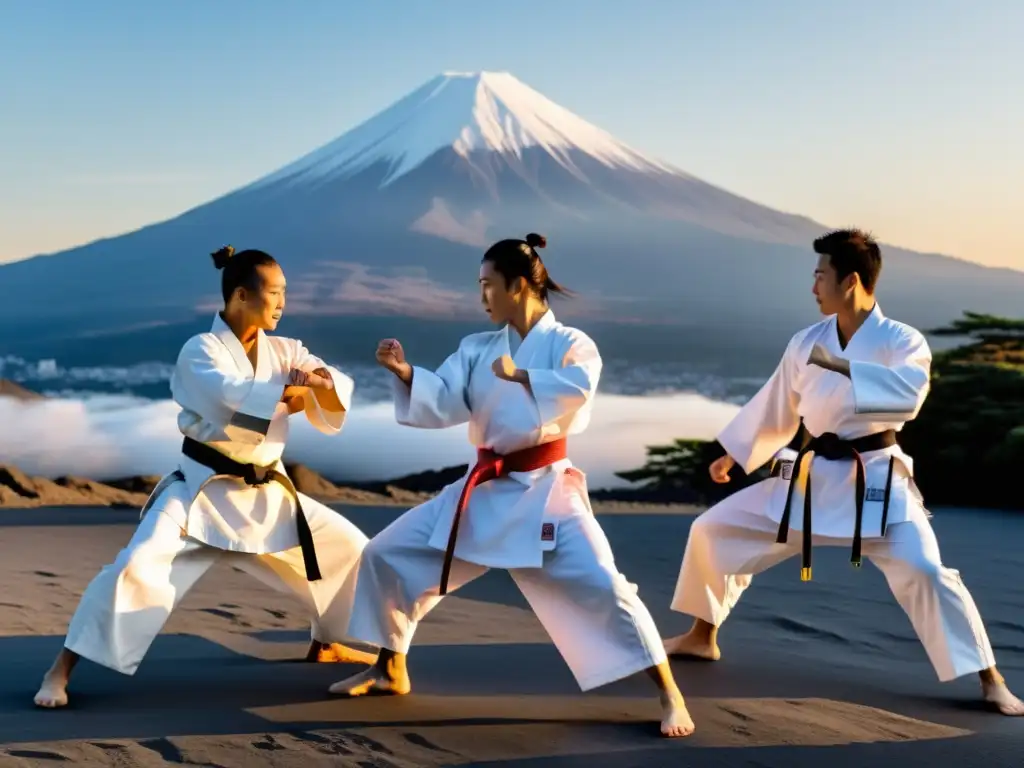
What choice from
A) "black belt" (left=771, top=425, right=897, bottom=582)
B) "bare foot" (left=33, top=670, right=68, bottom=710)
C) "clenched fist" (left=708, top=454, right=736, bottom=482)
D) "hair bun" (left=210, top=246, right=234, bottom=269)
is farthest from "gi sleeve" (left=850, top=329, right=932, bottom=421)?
"bare foot" (left=33, top=670, right=68, bottom=710)

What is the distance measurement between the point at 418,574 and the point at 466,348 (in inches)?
24.8

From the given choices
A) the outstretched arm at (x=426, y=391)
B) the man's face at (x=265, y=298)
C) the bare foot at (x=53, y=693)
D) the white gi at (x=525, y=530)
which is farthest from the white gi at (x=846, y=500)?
the bare foot at (x=53, y=693)

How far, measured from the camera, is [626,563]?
21.3 ft

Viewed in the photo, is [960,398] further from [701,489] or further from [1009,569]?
[1009,569]

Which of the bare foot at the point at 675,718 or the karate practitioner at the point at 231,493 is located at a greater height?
the karate practitioner at the point at 231,493

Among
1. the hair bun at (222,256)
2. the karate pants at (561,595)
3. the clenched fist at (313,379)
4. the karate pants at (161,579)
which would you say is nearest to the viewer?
the karate pants at (561,595)

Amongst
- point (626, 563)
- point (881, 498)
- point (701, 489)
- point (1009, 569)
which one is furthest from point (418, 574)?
point (701, 489)

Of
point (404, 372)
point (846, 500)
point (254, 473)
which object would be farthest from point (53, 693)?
point (846, 500)

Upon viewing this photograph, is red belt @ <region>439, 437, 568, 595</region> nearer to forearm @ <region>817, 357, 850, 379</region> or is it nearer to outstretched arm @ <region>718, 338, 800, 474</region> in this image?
forearm @ <region>817, 357, 850, 379</region>

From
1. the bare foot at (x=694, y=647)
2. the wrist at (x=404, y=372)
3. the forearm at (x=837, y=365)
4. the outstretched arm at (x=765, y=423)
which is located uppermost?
the forearm at (x=837, y=365)

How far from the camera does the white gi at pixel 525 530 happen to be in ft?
11.0

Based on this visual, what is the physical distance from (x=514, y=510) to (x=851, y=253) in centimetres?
134

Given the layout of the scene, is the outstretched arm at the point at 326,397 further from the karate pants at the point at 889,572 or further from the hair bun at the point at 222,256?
the karate pants at the point at 889,572

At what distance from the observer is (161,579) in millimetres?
3529
